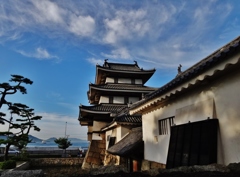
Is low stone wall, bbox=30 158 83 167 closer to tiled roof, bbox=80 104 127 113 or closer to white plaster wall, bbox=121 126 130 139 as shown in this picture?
tiled roof, bbox=80 104 127 113

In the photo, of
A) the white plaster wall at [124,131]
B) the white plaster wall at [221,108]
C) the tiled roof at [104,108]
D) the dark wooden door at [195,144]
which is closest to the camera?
the white plaster wall at [221,108]

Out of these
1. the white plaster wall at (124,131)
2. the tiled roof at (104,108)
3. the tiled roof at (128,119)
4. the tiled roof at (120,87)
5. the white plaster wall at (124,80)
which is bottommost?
the white plaster wall at (124,131)

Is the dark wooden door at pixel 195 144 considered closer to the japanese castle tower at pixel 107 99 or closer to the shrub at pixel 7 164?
the japanese castle tower at pixel 107 99

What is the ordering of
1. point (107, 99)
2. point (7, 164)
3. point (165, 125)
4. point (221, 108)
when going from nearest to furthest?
1. point (221, 108)
2. point (165, 125)
3. point (7, 164)
4. point (107, 99)

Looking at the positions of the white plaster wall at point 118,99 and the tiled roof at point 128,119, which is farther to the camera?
the white plaster wall at point 118,99

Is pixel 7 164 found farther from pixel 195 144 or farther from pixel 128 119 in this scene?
pixel 195 144

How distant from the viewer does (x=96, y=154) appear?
58.8 ft

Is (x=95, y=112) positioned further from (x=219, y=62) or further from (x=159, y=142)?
(x=219, y=62)

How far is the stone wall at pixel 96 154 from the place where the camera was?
17672 mm

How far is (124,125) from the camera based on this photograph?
1267 centimetres

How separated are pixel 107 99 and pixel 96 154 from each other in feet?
19.1

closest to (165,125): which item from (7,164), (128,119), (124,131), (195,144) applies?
(195,144)

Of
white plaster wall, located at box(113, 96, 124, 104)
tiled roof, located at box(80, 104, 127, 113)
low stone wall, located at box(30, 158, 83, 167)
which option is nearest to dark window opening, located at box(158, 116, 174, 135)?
tiled roof, located at box(80, 104, 127, 113)

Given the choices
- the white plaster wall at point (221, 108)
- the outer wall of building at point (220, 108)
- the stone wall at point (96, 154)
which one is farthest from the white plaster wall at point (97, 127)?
the white plaster wall at point (221, 108)
